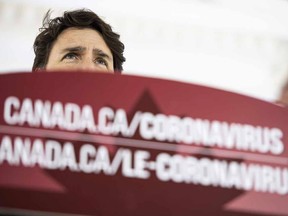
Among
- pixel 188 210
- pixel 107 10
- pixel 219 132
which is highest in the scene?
pixel 107 10

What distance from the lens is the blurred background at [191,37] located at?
1402mm

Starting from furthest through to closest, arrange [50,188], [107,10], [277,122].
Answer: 1. [107,10]
2. [277,122]
3. [50,188]

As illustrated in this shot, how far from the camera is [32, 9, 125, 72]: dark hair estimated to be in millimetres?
1197

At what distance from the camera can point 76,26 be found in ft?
3.90

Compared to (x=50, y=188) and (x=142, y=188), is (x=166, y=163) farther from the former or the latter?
(x=50, y=188)

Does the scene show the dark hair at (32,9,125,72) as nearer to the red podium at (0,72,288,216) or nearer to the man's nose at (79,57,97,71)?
the man's nose at (79,57,97,71)

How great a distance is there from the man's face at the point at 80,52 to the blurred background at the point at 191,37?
15cm

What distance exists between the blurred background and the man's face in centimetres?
15

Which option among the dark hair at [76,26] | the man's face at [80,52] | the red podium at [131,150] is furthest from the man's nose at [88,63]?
the red podium at [131,150]

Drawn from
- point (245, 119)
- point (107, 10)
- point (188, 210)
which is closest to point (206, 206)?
point (188, 210)

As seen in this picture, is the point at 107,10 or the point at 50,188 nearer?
the point at 50,188

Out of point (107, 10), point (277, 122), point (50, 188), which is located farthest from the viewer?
point (107, 10)

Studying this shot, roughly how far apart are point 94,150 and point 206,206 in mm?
159

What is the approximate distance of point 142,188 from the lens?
684mm
